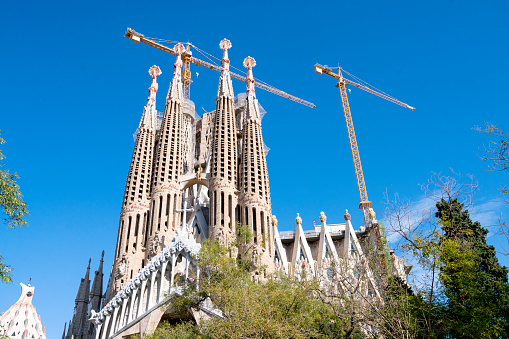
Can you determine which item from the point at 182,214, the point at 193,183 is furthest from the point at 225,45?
the point at 182,214

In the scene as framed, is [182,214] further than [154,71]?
No

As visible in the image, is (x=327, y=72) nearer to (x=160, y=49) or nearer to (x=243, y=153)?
(x=160, y=49)

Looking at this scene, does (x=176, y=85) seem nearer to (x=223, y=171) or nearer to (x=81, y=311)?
(x=223, y=171)

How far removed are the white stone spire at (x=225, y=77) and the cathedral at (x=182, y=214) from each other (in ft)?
0.30

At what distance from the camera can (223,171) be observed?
32.1 meters

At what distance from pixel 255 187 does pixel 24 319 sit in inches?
691

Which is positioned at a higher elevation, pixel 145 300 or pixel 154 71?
pixel 154 71

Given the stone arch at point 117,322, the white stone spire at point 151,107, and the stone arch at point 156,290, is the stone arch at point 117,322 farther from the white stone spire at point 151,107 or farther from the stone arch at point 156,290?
the white stone spire at point 151,107

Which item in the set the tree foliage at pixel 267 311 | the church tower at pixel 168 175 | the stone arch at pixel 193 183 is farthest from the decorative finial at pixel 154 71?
the tree foliage at pixel 267 311

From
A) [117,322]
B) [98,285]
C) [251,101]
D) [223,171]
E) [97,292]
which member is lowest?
[117,322]

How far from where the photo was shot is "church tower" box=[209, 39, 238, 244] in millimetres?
29987

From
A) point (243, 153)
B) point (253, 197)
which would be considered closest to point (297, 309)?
point (253, 197)

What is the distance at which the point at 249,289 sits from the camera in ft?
46.5

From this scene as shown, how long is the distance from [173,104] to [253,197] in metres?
11.2
